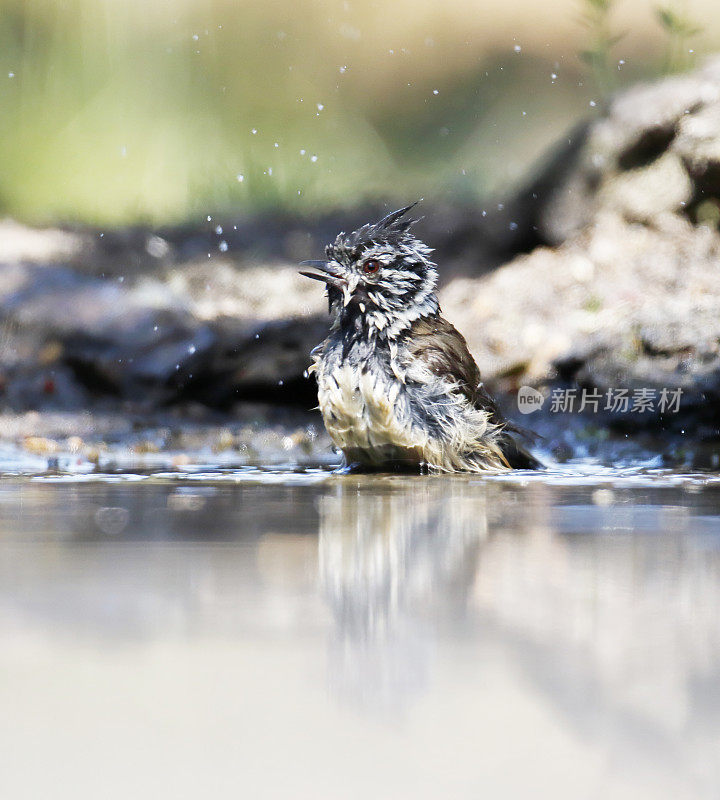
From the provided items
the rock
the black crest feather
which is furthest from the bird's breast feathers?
the rock

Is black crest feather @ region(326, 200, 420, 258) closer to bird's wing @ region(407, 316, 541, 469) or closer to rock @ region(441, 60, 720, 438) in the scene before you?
bird's wing @ region(407, 316, 541, 469)

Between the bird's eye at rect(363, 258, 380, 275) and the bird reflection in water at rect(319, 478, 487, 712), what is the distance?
4.11 ft

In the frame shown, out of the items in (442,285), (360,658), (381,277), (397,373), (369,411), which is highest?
(442,285)

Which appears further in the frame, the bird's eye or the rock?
the rock

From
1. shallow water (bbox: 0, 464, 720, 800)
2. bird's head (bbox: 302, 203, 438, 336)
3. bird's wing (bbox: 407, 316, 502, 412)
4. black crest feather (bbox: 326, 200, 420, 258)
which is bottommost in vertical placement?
shallow water (bbox: 0, 464, 720, 800)

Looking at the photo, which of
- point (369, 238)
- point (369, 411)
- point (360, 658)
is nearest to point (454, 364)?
point (369, 411)

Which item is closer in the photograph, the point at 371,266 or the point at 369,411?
the point at 369,411

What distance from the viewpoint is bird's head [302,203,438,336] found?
4.53 metres

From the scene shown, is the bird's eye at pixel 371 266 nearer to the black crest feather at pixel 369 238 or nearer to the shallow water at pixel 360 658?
the black crest feather at pixel 369 238

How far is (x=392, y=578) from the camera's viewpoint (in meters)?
2.07

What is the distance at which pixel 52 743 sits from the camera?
46.8 inches

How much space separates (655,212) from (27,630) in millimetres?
6487

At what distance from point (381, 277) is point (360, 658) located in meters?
3.19

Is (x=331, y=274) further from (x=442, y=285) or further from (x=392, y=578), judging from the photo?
(x=442, y=285)
